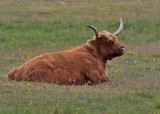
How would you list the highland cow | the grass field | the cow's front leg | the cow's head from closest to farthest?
the grass field
the highland cow
the cow's front leg
the cow's head

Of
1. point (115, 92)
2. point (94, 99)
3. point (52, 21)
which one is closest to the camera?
point (94, 99)

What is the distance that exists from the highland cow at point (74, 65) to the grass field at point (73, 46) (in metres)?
0.44

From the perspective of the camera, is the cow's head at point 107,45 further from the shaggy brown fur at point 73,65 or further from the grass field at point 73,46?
the grass field at point 73,46

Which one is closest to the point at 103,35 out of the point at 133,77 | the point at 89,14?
the point at 133,77

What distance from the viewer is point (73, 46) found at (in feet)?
49.3

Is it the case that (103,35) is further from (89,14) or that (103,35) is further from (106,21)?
(89,14)

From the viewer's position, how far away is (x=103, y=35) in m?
9.29

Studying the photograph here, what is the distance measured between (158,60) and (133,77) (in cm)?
307

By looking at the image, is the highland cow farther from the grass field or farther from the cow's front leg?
the grass field

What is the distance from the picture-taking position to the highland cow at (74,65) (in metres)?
8.42

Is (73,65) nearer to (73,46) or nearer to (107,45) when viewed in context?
(107,45)

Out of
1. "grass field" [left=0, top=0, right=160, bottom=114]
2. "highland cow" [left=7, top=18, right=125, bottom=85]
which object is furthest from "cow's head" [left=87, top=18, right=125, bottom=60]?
"grass field" [left=0, top=0, right=160, bottom=114]

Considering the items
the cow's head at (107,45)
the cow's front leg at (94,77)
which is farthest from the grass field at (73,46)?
the cow's head at (107,45)

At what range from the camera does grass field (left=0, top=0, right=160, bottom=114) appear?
20.9 feet
